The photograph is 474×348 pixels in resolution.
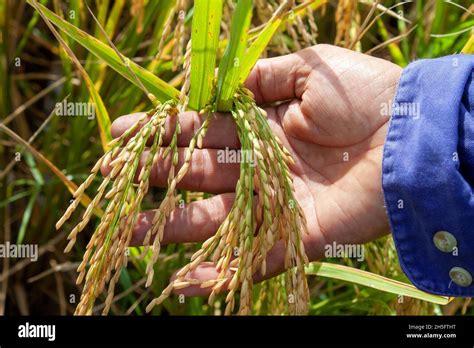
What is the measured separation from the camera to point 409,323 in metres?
1.49

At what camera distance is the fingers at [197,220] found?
1.34m

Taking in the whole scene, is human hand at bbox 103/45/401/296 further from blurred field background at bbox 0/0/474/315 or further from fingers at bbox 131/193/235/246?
blurred field background at bbox 0/0/474/315

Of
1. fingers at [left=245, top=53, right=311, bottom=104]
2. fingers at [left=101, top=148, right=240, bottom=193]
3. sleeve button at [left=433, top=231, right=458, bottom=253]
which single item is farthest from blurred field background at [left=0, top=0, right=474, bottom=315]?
sleeve button at [left=433, top=231, right=458, bottom=253]

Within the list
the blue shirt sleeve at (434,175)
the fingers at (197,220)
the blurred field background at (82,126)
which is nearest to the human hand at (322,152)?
the fingers at (197,220)

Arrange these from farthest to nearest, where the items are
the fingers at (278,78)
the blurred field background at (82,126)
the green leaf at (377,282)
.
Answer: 1. the blurred field background at (82,126)
2. the fingers at (278,78)
3. the green leaf at (377,282)

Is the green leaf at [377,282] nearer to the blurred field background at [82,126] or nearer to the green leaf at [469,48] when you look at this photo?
the blurred field background at [82,126]

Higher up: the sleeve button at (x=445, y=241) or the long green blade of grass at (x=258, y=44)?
the long green blade of grass at (x=258, y=44)

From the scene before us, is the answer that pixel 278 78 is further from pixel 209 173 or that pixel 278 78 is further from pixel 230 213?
pixel 230 213

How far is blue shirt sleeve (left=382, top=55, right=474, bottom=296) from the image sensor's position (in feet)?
3.92

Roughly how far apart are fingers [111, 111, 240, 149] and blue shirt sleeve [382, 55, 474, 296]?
326 millimetres

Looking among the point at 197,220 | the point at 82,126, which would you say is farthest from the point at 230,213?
the point at 82,126

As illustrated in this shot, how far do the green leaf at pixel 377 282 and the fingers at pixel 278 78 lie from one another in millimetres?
384

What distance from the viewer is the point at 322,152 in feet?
4.80

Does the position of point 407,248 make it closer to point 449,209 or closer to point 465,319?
point 449,209
